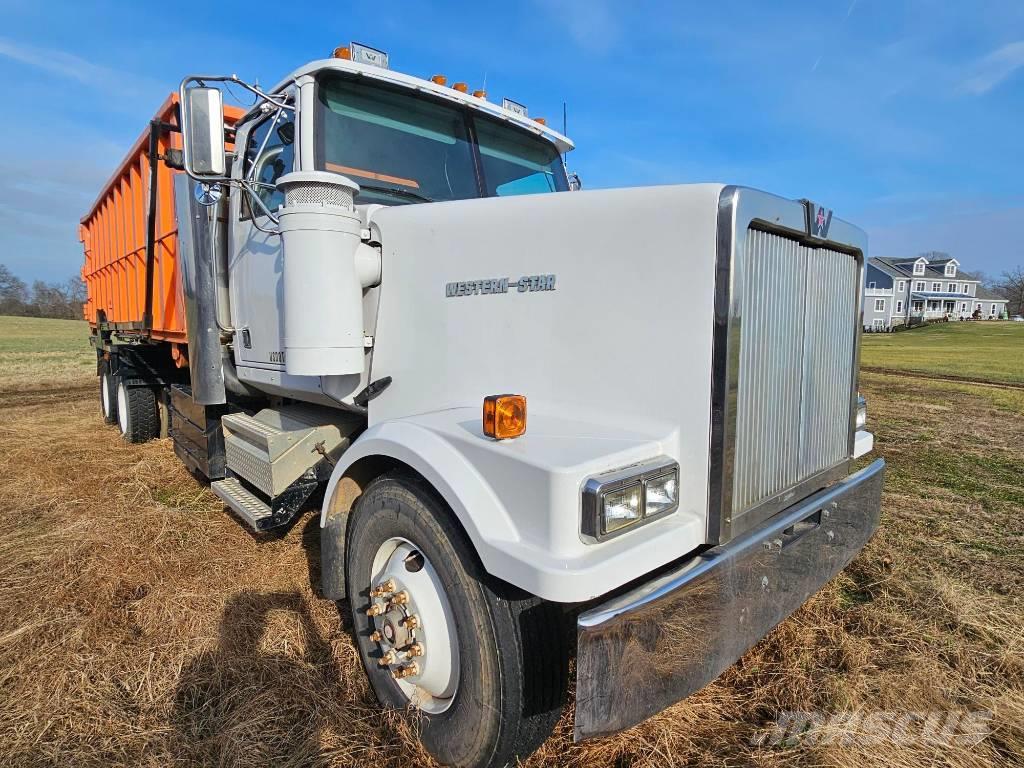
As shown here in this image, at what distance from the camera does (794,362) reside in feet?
7.30

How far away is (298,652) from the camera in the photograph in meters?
2.76

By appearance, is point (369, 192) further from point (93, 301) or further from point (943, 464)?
point (93, 301)

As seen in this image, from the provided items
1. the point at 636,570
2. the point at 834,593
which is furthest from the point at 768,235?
the point at 834,593

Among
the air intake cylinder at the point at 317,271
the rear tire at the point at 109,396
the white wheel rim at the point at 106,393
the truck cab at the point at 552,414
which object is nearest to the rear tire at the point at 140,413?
the rear tire at the point at 109,396

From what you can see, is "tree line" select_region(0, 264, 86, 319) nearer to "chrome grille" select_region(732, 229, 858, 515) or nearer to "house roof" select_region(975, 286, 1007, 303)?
"chrome grille" select_region(732, 229, 858, 515)

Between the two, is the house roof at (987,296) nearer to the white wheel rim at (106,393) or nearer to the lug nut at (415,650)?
the white wheel rim at (106,393)

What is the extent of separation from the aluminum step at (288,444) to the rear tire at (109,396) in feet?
16.9

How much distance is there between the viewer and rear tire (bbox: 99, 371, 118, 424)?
780 cm

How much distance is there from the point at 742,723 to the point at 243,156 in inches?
159

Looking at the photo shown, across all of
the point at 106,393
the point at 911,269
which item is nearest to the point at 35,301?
the point at 106,393

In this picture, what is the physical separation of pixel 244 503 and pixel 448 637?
205 centimetres

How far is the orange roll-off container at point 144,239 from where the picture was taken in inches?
168

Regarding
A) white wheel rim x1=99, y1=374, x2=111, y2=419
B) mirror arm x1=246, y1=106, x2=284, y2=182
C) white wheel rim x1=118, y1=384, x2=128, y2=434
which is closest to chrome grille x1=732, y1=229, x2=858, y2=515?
mirror arm x1=246, y1=106, x2=284, y2=182

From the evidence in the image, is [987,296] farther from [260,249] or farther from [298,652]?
[298,652]
